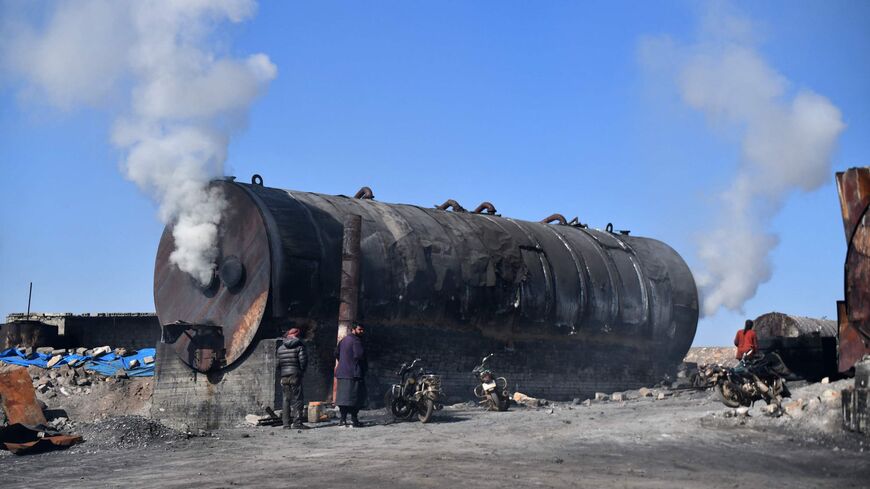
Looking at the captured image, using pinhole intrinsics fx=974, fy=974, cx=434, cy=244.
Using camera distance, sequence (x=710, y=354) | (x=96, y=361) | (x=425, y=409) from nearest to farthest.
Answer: (x=425, y=409), (x=96, y=361), (x=710, y=354)

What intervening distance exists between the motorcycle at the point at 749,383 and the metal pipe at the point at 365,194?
9552mm

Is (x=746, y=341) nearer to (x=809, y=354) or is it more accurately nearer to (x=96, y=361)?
(x=809, y=354)

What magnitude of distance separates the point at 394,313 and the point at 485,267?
119 inches

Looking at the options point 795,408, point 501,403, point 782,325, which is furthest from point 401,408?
point 782,325

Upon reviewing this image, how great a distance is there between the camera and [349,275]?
59.9ft

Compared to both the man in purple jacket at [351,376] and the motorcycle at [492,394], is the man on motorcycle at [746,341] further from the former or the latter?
the man in purple jacket at [351,376]

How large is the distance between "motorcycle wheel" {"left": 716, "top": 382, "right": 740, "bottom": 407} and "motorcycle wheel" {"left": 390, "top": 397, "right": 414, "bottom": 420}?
4778 mm

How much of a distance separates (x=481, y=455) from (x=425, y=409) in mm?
4224

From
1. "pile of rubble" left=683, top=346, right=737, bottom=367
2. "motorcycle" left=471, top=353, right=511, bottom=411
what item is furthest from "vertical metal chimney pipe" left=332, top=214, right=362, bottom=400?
"pile of rubble" left=683, top=346, right=737, bottom=367

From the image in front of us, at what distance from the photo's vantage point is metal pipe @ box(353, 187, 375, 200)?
872 inches

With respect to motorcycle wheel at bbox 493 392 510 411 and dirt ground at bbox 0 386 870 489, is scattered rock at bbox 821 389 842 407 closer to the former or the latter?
dirt ground at bbox 0 386 870 489

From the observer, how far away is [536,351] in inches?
885

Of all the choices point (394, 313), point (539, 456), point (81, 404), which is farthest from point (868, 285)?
point (81, 404)

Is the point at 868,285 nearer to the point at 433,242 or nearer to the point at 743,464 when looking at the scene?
the point at 743,464
